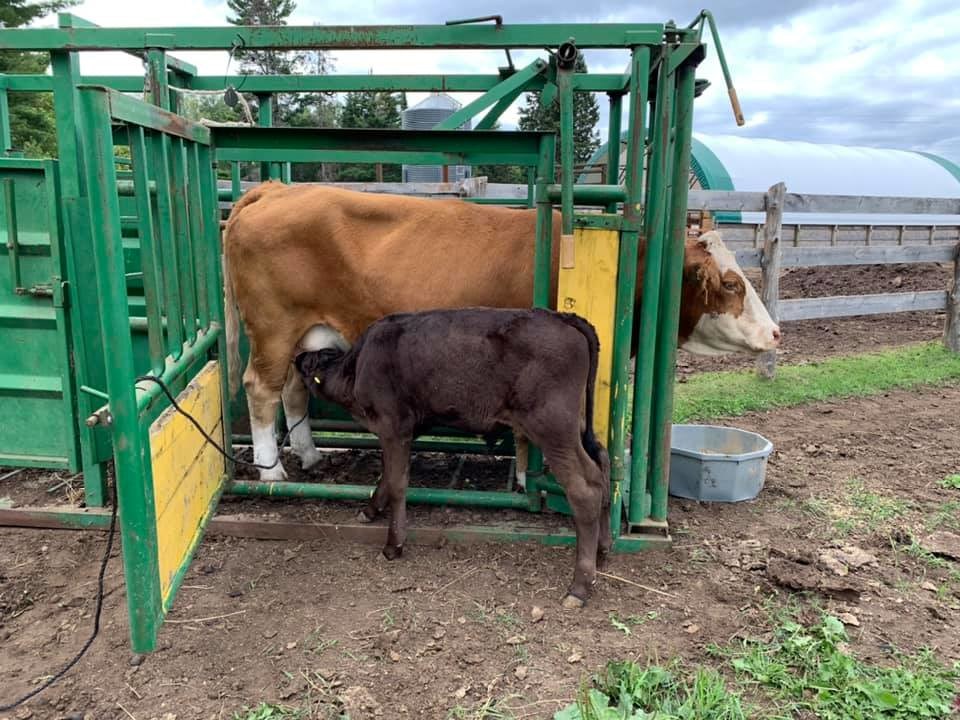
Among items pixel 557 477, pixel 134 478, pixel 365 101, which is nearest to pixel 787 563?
pixel 557 477

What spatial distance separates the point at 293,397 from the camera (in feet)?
17.1

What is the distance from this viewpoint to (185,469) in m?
3.52

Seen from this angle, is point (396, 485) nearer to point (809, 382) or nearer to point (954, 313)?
point (809, 382)

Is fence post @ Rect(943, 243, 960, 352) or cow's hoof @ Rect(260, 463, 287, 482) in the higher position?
fence post @ Rect(943, 243, 960, 352)

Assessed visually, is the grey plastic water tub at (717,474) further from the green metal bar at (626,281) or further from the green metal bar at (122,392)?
the green metal bar at (122,392)

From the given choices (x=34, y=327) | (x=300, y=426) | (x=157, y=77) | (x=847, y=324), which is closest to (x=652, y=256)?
(x=300, y=426)

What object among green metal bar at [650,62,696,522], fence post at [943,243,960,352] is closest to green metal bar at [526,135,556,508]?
green metal bar at [650,62,696,522]

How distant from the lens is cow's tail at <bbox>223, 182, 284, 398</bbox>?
→ 15.6 ft

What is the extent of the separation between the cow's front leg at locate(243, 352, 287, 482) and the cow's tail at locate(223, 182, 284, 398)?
0.52 feet

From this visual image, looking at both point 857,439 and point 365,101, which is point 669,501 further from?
point 365,101

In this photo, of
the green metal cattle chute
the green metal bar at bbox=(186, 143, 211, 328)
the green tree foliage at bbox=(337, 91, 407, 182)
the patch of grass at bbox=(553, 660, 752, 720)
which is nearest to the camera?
the patch of grass at bbox=(553, 660, 752, 720)

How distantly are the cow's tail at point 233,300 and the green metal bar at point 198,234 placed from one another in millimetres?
495

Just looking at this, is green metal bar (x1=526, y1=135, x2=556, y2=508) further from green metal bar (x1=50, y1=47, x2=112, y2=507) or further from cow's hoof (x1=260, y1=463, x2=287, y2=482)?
green metal bar (x1=50, y1=47, x2=112, y2=507)

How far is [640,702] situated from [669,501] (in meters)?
2.07
